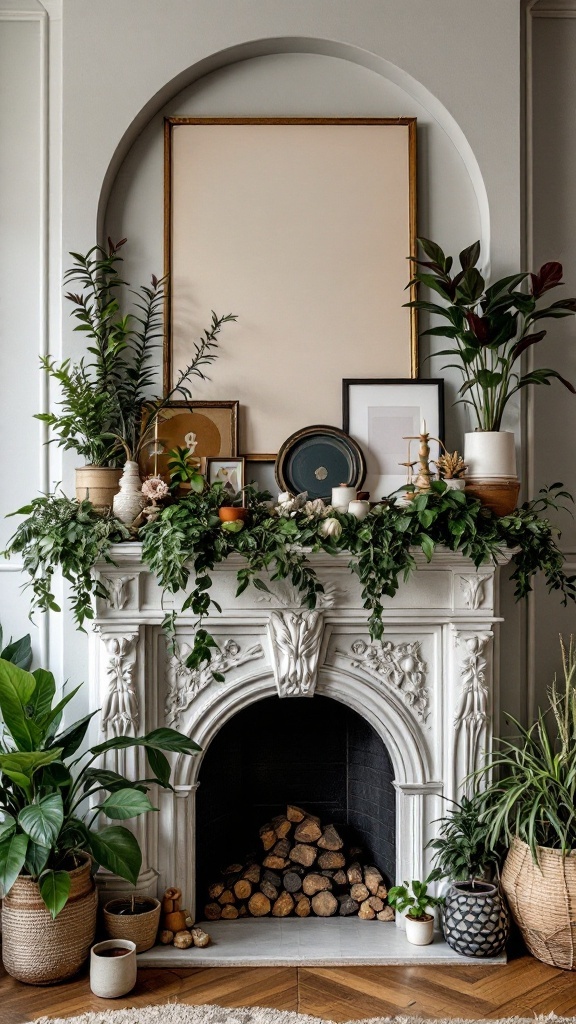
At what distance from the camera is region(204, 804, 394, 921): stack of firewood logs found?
2998 millimetres

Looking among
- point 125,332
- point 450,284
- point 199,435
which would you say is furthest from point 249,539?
point 450,284

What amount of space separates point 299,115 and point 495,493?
5.15 ft

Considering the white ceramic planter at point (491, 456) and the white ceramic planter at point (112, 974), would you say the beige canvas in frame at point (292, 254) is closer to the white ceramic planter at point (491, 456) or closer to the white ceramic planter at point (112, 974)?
the white ceramic planter at point (491, 456)

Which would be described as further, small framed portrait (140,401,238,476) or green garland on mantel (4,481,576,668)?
small framed portrait (140,401,238,476)

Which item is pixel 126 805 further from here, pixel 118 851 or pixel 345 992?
pixel 345 992

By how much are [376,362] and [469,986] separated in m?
2.06

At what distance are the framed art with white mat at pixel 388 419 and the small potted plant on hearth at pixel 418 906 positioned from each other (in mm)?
1324

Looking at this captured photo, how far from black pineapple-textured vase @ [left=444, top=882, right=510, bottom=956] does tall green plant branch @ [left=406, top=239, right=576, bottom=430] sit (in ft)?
5.01

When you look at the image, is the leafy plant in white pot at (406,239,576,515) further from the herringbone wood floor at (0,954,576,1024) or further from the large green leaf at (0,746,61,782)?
the large green leaf at (0,746,61,782)

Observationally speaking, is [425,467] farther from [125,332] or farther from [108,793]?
[108,793]

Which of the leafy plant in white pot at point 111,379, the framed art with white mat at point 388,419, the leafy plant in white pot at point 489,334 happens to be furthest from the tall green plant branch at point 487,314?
the leafy plant in white pot at point 111,379

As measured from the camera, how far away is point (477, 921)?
2.66 meters

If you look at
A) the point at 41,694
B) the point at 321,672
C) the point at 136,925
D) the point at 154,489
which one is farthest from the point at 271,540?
the point at 136,925

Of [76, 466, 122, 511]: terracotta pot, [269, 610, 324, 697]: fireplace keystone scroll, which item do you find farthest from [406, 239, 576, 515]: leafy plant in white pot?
[76, 466, 122, 511]: terracotta pot
